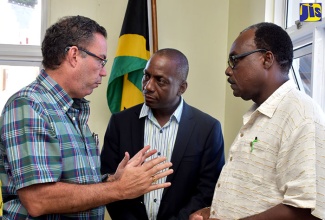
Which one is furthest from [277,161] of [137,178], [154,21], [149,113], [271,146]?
[154,21]

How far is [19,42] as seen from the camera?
10.6 ft

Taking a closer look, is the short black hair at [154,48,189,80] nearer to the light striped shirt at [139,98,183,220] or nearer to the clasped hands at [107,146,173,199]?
the light striped shirt at [139,98,183,220]

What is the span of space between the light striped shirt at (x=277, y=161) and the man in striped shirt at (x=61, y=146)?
0.28 m

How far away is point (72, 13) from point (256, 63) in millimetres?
1967

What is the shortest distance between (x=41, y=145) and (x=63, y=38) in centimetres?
45

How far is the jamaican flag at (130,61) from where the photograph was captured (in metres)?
2.90

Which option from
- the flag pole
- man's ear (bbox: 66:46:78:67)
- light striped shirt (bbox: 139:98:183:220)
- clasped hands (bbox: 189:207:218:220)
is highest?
the flag pole

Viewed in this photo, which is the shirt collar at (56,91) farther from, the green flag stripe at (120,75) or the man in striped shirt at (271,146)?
the green flag stripe at (120,75)

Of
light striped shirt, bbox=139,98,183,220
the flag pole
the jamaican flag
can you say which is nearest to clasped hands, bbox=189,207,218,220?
light striped shirt, bbox=139,98,183,220

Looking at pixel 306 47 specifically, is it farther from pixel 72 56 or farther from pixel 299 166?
pixel 72 56

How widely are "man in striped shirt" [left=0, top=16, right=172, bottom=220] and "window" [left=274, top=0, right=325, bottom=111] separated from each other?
1026mm

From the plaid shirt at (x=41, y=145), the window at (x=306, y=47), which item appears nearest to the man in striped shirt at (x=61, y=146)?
the plaid shirt at (x=41, y=145)

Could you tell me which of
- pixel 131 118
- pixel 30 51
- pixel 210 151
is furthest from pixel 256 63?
pixel 30 51

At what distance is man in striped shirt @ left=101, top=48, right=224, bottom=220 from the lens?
1.98 meters
